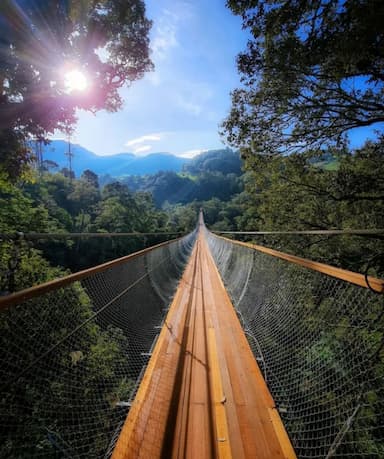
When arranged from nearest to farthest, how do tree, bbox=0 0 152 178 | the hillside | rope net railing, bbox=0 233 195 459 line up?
rope net railing, bbox=0 233 195 459, tree, bbox=0 0 152 178, the hillside

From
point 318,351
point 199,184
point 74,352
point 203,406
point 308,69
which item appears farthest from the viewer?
point 199,184

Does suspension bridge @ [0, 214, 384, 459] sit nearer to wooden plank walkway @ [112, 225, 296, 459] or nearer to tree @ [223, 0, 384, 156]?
wooden plank walkway @ [112, 225, 296, 459]

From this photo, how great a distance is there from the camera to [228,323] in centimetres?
242

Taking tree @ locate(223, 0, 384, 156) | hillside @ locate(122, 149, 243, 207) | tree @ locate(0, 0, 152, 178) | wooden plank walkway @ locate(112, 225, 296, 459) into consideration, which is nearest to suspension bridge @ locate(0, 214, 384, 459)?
wooden plank walkway @ locate(112, 225, 296, 459)

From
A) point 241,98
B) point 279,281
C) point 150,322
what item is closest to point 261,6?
point 241,98

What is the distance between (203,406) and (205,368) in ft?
1.11

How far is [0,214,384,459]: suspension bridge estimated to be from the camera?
1062 mm

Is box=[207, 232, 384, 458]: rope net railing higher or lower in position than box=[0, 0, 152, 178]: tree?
lower

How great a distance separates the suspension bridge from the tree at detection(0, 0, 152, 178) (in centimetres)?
540

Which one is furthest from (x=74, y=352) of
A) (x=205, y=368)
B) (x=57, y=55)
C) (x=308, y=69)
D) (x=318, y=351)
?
(x=57, y=55)

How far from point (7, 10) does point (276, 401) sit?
298 inches

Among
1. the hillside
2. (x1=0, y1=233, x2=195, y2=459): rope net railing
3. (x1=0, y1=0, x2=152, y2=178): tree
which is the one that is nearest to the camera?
(x1=0, y1=233, x2=195, y2=459): rope net railing

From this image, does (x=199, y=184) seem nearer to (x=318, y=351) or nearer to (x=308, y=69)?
(x=308, y=69)

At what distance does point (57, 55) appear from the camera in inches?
223
